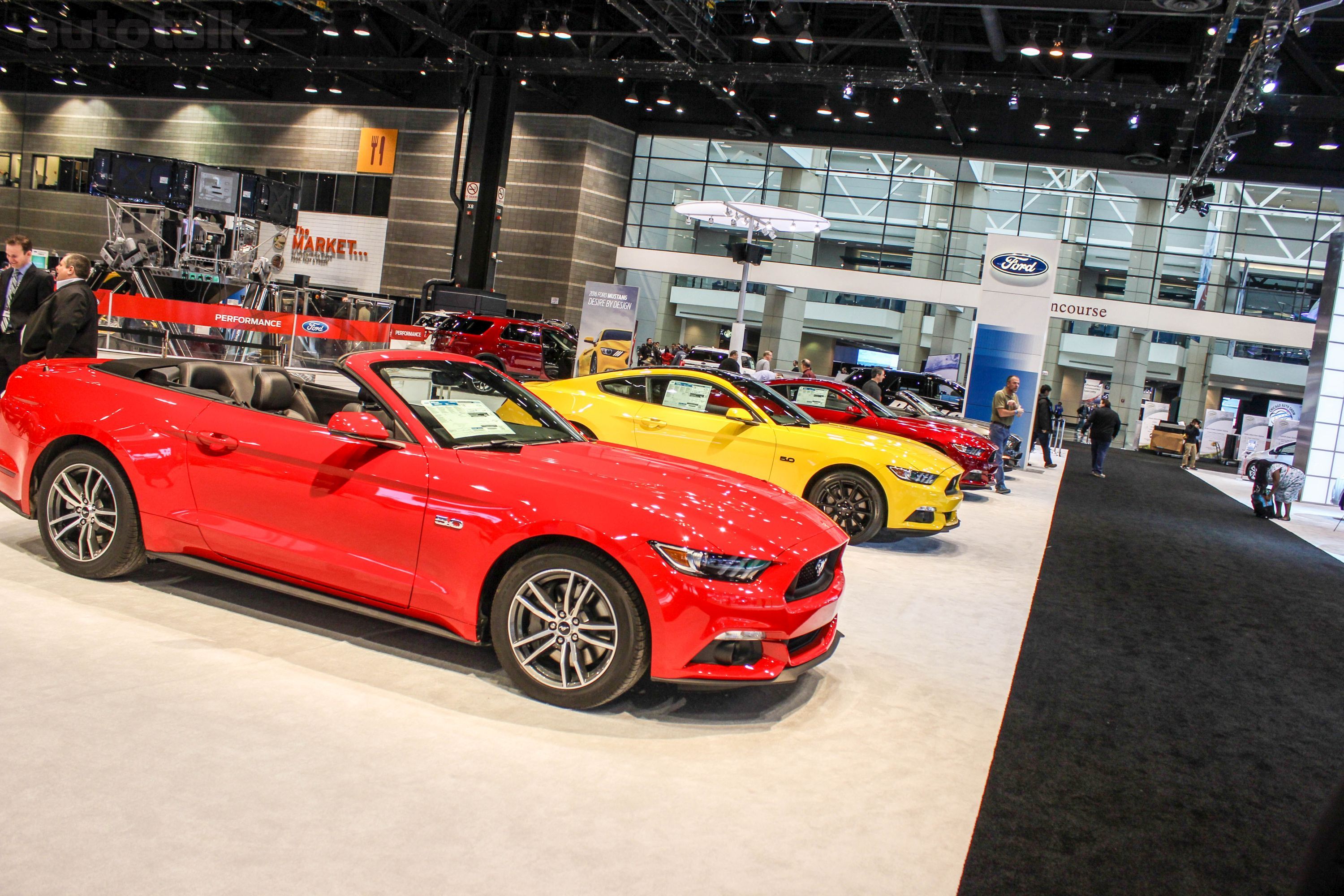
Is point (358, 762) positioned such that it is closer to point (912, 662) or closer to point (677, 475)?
point (677, 475)

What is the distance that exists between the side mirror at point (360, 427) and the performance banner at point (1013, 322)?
16155mm

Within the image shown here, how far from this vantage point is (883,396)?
19.3 meters

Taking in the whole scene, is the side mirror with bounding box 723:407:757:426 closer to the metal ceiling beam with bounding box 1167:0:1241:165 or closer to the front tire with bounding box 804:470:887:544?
the front tire with bounding box 804:470:887:544

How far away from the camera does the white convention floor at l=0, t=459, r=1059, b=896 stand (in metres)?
2.55

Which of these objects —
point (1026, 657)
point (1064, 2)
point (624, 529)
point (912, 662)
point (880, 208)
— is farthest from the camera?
point (880, 208)

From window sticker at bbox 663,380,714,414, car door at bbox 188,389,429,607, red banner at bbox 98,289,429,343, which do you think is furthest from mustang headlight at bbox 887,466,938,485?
red banner at bbox 98,289,429,343

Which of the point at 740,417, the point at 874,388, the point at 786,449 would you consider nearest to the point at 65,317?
the point at 740,417

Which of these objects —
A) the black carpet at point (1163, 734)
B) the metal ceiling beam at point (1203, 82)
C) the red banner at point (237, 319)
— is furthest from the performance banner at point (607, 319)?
the black carpet at point (1163, 734)

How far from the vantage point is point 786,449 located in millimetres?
8086

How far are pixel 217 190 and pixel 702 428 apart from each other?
43.6ft

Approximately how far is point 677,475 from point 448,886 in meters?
2.21

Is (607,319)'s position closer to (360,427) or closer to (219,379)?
(219,379)

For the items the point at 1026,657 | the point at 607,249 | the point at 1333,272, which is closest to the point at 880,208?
the point at 607,249

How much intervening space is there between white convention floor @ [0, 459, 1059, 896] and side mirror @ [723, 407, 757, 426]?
3385 millimetres
